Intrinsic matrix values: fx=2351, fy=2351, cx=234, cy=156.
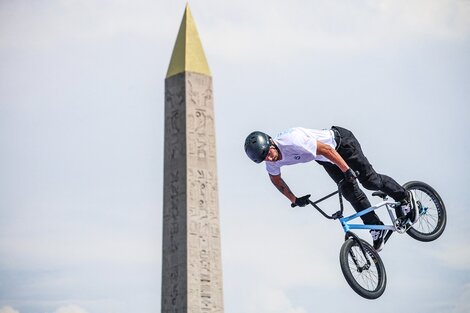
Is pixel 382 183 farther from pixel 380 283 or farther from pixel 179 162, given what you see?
pixel 179 162

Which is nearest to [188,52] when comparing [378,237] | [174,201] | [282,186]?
[174,201]

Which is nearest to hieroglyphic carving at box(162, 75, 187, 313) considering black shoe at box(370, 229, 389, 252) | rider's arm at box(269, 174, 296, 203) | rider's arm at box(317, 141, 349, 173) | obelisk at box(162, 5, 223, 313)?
obelisk at box(162, 5, 223, 313)

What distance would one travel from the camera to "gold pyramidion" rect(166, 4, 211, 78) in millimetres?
34500

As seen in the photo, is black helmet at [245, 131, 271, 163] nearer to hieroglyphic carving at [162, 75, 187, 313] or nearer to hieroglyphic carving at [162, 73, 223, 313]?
hieroglyphic carving at [162, 73, 223, 313]

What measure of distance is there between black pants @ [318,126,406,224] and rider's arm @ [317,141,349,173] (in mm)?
563

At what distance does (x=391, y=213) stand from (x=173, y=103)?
4630mm

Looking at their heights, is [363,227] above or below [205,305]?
above

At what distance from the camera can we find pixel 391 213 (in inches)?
1463

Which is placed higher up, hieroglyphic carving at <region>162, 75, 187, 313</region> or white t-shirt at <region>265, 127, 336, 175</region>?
white t-shirt at <region>265, 127, 336, 175</region>

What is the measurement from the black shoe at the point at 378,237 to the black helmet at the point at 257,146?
2767mm

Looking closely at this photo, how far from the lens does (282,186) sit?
121 feet

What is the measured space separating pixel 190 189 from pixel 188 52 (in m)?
2.19

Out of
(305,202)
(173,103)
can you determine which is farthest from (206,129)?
(305,202)

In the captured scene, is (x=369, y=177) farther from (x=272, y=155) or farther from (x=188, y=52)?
(x=188, y=52)
